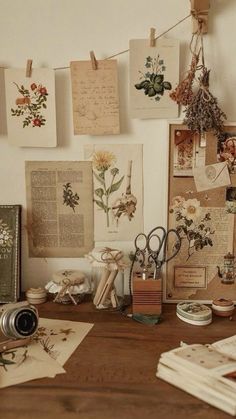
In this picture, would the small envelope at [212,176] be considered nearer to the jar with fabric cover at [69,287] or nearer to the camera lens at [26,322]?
the jar with fabric cover at [69,287]

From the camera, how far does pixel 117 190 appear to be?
1.30 meters

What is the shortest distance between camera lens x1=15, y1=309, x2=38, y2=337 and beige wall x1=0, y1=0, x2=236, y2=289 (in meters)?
0.40

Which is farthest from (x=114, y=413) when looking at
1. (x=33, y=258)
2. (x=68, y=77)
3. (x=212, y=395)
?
(x=68, y=77)

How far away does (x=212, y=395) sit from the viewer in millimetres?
792

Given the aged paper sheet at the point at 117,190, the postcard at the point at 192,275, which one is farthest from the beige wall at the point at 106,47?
the postcard at the point at 192,275

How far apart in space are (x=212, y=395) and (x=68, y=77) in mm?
909

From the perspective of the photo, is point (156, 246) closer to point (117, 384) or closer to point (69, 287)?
point (69, 287)

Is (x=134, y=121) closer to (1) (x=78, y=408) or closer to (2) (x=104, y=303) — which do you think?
(2) (x=104, y=303)

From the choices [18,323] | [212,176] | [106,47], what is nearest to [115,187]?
[212,176]

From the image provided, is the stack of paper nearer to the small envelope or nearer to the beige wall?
the beige wall

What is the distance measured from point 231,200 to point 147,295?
0.36 metres

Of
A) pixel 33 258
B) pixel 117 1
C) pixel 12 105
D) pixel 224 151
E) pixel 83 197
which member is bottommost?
pixel 33 258

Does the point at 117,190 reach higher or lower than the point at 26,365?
higher

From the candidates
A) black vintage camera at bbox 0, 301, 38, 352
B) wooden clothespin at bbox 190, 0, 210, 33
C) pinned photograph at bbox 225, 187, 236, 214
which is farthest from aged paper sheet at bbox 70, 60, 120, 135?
black vintage camera at bbox 0, 301, 38, 352
